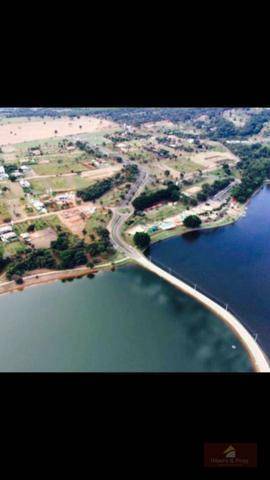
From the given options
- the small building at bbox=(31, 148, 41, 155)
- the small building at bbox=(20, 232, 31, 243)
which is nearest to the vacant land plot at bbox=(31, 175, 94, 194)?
the small building at bbox=(20, 232, 31, 243)

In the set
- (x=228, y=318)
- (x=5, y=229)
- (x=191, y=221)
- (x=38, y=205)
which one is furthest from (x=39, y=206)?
(x=228, y=318)

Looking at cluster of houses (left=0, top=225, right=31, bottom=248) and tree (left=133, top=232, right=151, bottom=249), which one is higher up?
cluster of houses (left=0, top=225, right=31, bottom=248)

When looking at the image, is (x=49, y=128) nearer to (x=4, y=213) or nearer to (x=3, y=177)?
(x=3, y=177)

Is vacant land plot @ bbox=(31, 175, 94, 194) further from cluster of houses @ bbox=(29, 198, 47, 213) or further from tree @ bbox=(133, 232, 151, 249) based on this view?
tree @ bbox=(133, 232, 151, 249)
